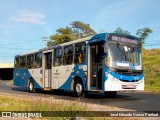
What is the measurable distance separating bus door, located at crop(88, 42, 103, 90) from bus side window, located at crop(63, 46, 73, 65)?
218cm

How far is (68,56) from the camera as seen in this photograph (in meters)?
19.4

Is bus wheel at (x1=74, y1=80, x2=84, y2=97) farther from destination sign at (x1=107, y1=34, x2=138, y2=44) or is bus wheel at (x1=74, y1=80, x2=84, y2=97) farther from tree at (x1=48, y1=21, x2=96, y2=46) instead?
tree at (x1=48, y1=21, x2=96, y2=46)

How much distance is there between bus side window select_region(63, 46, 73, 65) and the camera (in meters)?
19.1

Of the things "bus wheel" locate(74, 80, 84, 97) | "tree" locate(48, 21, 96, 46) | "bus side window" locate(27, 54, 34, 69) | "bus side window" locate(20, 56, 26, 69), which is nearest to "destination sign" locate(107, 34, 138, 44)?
"bus wheel" locate(74, 80, 84, 97)

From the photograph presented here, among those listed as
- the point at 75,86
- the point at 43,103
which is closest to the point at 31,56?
the point at 75,86

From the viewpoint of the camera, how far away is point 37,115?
358 inches

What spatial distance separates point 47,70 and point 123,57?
7.58 meters

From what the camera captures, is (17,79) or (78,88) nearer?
(78,88)

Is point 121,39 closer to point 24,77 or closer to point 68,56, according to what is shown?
point 68,56

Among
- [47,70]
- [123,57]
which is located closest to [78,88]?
[123,57]

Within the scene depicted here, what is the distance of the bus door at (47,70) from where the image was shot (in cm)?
2208

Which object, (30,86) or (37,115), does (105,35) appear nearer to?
(37,115)

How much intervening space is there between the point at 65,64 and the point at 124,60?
4665mm

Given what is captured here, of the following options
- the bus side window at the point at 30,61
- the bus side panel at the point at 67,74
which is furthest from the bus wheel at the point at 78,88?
the bus side window at the point at 30,61
